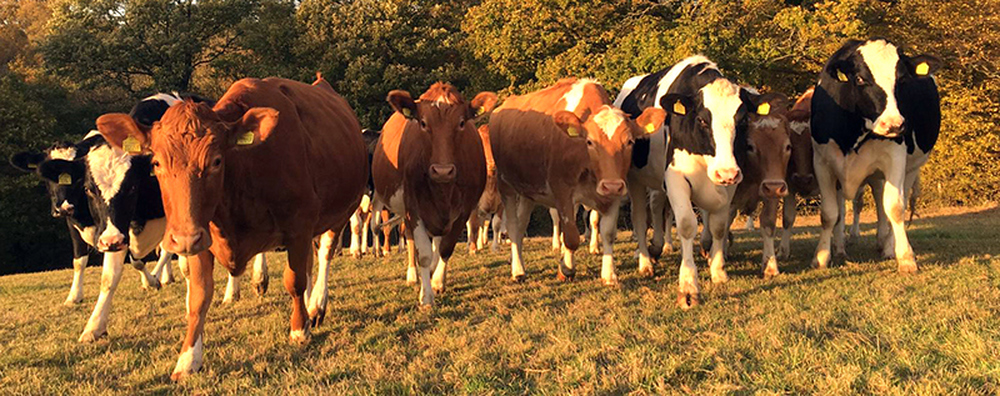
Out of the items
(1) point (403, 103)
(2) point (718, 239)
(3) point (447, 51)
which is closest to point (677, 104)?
(2) point (718, 239)

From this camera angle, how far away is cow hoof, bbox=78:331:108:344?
18.9 feet

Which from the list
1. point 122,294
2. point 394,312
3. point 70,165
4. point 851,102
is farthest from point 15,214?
point 851,102

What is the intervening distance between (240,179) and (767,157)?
202 inches

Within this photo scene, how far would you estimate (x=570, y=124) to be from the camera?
7094 millimetres

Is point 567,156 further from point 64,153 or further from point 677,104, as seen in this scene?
point 64,153

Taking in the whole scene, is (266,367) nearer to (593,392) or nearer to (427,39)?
(593,392)

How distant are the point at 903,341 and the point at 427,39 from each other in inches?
1040

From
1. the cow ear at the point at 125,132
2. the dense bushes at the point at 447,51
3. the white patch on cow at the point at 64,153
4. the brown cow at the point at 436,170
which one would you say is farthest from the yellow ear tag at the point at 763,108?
the dense bushes at the point at 447,51

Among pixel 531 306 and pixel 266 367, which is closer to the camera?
pixel 266 367

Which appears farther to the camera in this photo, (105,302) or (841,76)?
(841,76)

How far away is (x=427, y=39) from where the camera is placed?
2880 centimetres

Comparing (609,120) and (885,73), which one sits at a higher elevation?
(885,73)

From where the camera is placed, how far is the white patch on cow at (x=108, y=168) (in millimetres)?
6039

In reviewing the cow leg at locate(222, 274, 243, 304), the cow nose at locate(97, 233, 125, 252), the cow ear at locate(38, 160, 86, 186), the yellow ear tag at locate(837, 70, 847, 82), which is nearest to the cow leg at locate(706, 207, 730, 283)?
the yellow ear tag at locate(837, 70, 847, 82)
